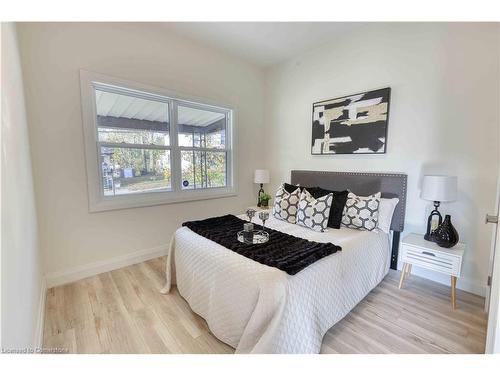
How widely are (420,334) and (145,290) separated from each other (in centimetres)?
234

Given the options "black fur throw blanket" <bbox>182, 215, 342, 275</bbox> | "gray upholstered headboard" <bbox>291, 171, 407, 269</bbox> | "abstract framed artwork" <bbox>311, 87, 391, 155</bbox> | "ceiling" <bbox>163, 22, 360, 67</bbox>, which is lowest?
"black fur throw blanket" <bbox>182, 215, 342, 275</bbox>

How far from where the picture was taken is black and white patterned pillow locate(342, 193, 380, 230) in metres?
2.18

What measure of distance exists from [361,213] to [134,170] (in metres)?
2.68

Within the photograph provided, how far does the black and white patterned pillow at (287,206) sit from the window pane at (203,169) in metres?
1.26

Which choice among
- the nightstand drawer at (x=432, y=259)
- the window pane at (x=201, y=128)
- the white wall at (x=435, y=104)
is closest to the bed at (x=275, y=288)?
the nightstand drawer at (x=432, y=259)

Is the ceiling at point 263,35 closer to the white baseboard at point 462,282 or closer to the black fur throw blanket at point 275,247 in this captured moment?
the black fur throw blanket at point 275,247

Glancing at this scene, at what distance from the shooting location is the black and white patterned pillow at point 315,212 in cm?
217

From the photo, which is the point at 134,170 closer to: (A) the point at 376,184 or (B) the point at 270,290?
(B) the point at 270,290

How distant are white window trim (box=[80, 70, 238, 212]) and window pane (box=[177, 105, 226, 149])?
10cm

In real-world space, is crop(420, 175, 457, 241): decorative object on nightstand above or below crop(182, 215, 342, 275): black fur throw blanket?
above

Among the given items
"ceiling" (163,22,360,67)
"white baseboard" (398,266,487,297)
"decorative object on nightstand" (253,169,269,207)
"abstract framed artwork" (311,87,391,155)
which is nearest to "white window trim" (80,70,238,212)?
"decorative object on nightstand" (253,169,269,207)

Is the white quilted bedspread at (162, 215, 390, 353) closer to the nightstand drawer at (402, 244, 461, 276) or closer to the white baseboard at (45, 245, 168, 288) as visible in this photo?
the nightstand drawer at (402, 244, 461, 276)

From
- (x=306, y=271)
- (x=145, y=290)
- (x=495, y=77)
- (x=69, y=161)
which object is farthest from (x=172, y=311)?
(x=495, y=77)
